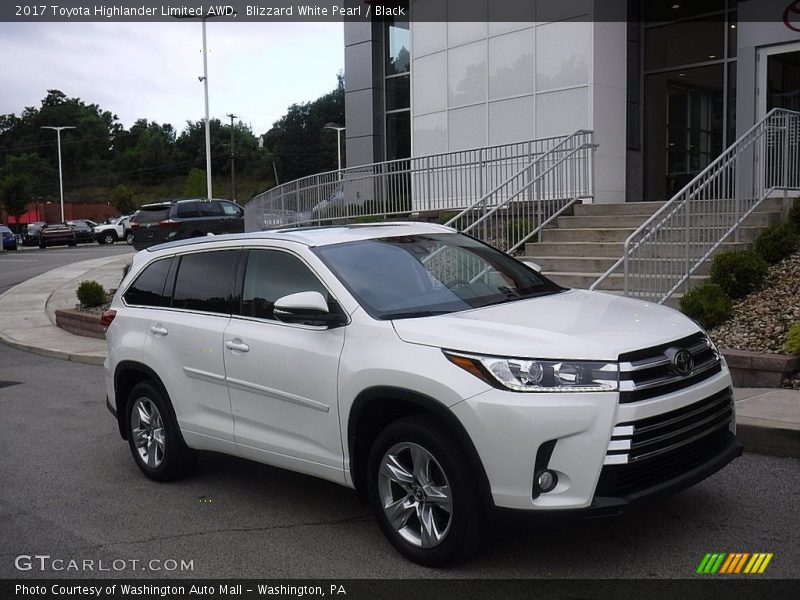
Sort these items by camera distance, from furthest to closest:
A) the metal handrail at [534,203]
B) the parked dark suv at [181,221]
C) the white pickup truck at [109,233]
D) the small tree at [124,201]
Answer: the small tree at [124,201] < the white pickup truck at [109,233] < the parked dark suv at [181,221] < the metal handrail at [534,203]

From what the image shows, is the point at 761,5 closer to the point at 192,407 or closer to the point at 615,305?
the point at 615,305

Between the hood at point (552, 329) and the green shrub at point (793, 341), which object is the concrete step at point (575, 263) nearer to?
the green shrub at point (793, 341)

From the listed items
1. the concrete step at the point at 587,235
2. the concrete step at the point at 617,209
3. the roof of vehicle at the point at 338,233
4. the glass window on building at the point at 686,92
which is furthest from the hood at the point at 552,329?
the glass window on building at the point at 686,92

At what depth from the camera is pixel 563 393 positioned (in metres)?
4.02

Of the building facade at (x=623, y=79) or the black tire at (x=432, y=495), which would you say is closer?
the black tire at (x=432, y=495)

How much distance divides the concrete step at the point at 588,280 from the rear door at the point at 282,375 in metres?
5.83

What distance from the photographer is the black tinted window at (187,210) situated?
25.5 m

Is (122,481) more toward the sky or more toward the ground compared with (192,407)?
more toward the ground

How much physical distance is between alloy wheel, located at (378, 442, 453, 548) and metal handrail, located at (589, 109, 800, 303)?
5.51 meters

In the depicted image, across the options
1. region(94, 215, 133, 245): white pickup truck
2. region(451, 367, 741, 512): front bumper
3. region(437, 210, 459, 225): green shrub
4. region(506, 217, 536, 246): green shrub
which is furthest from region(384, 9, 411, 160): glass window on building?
region(94, 215, 133, 245): white pickup truck

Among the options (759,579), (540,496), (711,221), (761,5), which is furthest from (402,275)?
(761,5)

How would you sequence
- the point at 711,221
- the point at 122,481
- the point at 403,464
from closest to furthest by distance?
1. the point at 403,464
2. the point at 122,481
3. the point at 711,221

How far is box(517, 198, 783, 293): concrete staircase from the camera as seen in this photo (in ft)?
36.3

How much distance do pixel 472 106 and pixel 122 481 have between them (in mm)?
14339
